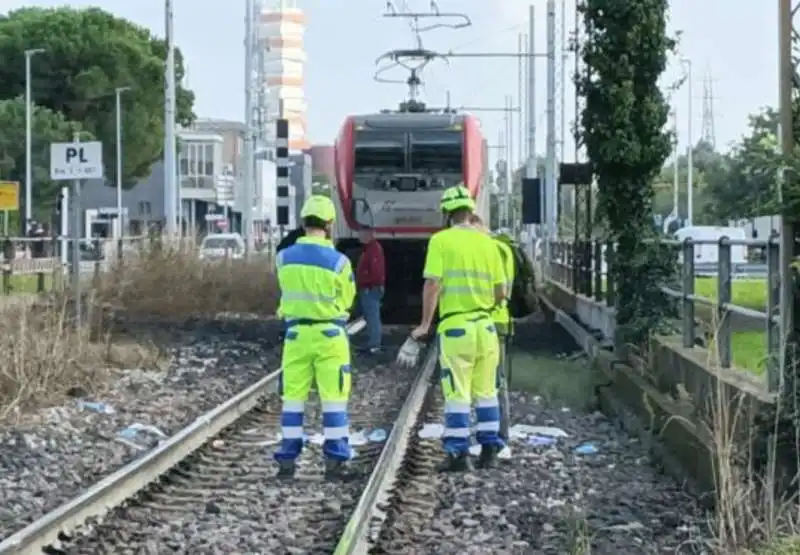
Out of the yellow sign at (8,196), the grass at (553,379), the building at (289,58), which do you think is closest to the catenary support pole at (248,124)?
the yellow sign at (8,196)

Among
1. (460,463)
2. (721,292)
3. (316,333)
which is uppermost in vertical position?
(721,292)

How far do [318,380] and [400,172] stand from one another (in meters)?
14.0

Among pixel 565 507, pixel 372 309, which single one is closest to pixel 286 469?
pixel 565 507

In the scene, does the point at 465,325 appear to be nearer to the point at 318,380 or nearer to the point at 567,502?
the point at 318,380

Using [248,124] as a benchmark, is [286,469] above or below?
below

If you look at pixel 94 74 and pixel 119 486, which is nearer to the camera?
pixel 119 486

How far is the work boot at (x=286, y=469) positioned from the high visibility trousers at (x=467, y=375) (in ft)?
3.71

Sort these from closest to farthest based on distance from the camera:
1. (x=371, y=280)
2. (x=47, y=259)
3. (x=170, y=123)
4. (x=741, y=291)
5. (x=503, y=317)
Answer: (x=503, y=317) → (x=741, y=291) → (x=371, y=280) → (x=47, y=259) → (x=170, y=123)

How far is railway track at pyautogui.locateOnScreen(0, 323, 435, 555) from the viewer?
859 cm

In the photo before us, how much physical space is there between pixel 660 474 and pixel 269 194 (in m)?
73.7

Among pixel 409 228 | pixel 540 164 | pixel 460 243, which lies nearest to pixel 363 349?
pixel 409 228

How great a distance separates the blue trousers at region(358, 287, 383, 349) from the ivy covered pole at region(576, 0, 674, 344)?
418 cm

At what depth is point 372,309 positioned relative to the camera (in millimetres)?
21734

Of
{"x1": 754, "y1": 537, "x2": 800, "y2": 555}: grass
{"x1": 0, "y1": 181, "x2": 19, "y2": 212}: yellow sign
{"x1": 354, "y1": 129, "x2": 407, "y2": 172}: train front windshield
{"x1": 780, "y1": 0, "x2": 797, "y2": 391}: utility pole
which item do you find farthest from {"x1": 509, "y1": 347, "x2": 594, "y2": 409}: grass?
{"x1": 0, "y1": 181, "x2": 19, "y2": 212}: yellow sign
